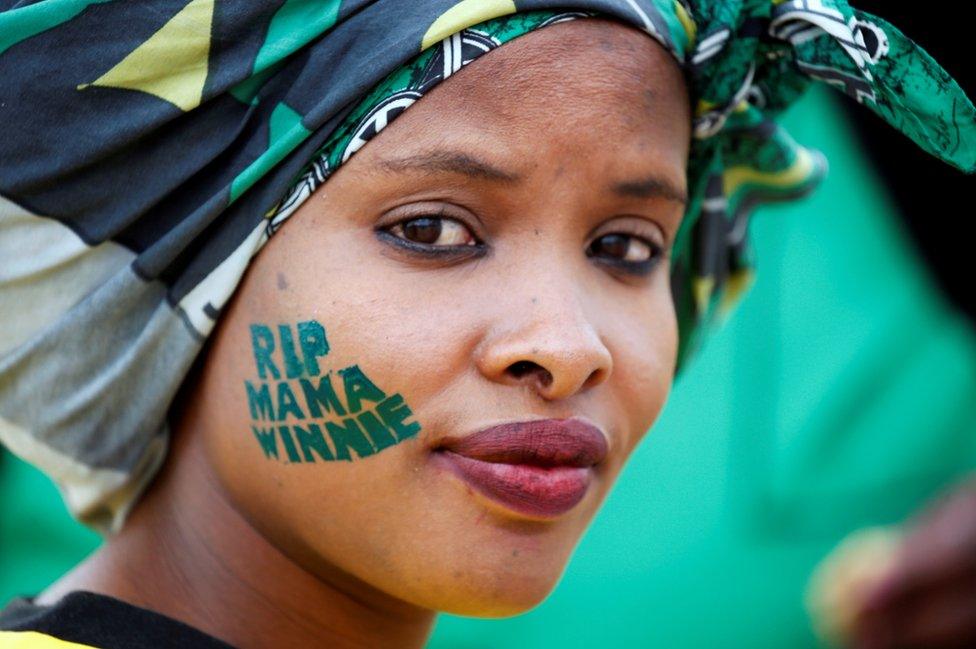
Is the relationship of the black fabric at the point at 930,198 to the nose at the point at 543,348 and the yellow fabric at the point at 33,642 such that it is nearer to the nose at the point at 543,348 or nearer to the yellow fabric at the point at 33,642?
the nose at the point at 543,348

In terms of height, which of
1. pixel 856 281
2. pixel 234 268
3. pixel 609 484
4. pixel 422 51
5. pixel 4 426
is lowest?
pixel 4 426

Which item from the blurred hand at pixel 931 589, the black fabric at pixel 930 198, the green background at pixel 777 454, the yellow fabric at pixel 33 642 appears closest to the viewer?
the yellow fabric at pixel 33 642

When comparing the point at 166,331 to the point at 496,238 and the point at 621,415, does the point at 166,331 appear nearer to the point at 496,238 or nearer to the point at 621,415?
the point at 496,238

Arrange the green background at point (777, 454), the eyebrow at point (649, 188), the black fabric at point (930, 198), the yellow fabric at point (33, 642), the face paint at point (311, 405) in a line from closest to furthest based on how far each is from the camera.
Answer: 1. the yellow fabric at point (33, 642)
2. the face paint at point (311, 405)
3. the eyebrow at point (649, 188)
4. the green background at point (777, 454)
5. the black fabric at point (930, 198)

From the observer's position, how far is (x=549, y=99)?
1.78 m

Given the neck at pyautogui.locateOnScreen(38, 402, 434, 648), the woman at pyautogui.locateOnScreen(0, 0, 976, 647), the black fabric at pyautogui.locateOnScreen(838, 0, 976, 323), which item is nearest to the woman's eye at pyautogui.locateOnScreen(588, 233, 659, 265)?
the woman at pyautogui.locateOnScreen(0, 0, 976, 647)

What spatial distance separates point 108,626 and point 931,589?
2.82 metres

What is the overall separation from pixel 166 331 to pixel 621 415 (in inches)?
27.5

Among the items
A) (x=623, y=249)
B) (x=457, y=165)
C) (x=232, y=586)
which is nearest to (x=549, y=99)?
(x=457, y=165)

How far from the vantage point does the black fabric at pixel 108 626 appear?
5.56 feet

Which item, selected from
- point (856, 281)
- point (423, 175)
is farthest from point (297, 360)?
point (856, 281)

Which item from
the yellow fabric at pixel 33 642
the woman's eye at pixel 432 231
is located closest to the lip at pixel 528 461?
the woman's eye at pixel 432 231

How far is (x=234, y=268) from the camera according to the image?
184 centimetres

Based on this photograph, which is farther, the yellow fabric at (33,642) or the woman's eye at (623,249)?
the woman's eye at (623,249)
